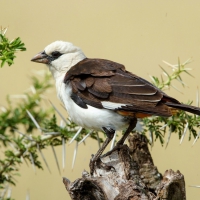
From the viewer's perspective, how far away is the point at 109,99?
12.9ft

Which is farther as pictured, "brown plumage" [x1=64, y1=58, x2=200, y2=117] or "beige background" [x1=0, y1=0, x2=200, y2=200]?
"beige background" [x1=0, y1=0, x2=200, y2=200]

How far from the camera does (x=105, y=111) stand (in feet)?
13.1

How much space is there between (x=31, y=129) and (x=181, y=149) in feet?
8.70

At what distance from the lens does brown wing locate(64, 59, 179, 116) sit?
3.79 metres

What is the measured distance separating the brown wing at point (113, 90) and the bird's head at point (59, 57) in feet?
1.54

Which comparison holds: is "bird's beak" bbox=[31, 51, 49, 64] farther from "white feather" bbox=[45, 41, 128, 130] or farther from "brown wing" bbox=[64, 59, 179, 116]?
"brown wing" bbox=[64, 59, 179, 116]

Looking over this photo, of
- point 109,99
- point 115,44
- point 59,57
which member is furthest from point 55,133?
point 115,44

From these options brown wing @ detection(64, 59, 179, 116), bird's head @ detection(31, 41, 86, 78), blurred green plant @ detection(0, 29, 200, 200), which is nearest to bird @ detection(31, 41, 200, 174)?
brown wing @ detection(64, 59, 179, 116)

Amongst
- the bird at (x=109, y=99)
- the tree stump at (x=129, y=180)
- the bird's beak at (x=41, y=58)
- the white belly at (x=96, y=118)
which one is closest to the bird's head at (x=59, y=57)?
the bird's beak at (x=41, y=58)

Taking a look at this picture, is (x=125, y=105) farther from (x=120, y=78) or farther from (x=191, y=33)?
(x=191, y=33)

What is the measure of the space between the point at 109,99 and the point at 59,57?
102 cm

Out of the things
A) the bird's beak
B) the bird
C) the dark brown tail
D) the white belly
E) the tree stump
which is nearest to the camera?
the tree stump

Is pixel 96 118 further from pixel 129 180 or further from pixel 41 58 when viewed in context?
pixel 41 58

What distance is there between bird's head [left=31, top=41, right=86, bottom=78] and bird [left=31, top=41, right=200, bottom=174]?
→ 0.36 meters
